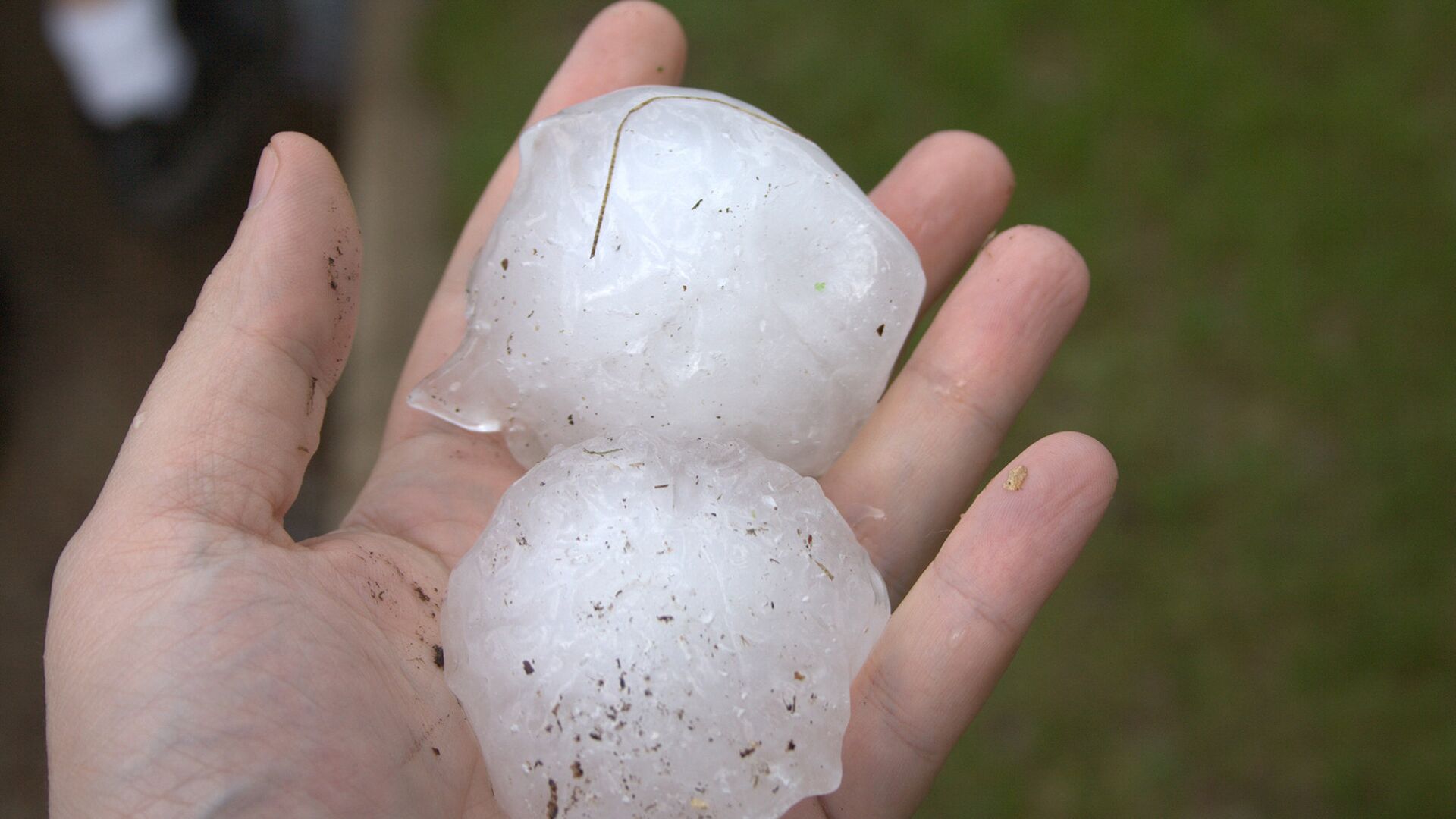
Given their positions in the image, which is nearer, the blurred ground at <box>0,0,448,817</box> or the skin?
the skin

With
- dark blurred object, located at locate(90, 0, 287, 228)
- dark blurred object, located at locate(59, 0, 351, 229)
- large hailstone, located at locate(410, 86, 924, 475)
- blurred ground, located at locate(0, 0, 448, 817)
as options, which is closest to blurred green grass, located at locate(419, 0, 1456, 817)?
blurred ground, located at locate(0, 0, 448, 817)

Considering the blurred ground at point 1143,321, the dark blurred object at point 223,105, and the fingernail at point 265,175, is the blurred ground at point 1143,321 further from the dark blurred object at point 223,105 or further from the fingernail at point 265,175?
the fingernail at point 265,175

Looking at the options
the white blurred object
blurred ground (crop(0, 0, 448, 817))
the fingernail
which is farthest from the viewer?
the white blurred object

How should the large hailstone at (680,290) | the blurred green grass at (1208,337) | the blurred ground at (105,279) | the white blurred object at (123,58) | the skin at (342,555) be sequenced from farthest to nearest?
the white blurred object at (123,58) < the blurred ground at (105,279) < the blurred green grass at (1208,337) < the large hailstone at (680,290) < the skin at (342,555)

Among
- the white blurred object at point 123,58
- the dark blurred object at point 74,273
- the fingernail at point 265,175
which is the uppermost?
the fingernail at point 265,175

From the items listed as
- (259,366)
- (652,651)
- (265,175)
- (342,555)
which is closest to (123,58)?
(265,175)

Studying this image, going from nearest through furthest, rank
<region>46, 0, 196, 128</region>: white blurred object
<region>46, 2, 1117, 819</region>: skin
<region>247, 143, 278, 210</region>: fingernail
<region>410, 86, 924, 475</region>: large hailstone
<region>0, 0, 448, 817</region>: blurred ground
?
<region>46, 2, 1117, 819</region>: skin, <region>247, 143, 278, 210</region>: fingernail, <region>410, 86, 924, 475</region>: large hailstone, <region>0, 0, 448, 817</region>: blurred ground, <region>46, 0, 196, 128</region>: white blurred object

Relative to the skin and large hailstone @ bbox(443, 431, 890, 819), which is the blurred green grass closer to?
the skin

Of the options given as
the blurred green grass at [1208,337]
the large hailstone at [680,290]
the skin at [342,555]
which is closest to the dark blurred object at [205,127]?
the blurred green grass at [1208,337]
